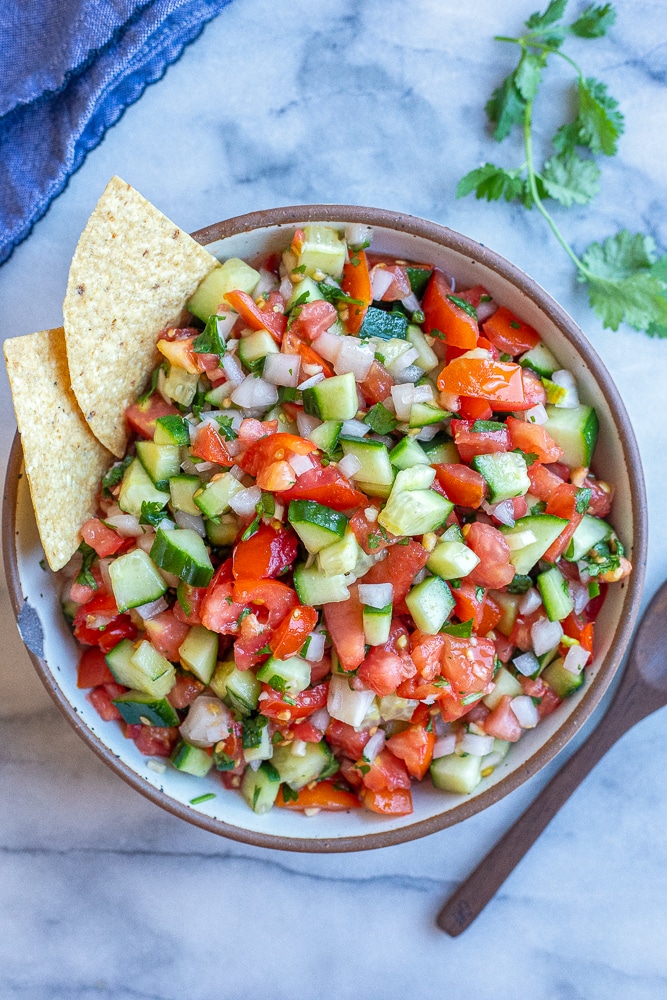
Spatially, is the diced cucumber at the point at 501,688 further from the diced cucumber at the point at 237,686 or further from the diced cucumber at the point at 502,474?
the diced cucumber at the point at 237,686

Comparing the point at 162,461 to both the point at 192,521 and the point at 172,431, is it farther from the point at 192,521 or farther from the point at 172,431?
the point at 192,521

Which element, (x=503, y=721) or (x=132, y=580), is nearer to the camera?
(x=132, y=580)

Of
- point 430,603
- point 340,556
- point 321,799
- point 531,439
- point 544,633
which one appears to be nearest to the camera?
point 340,556

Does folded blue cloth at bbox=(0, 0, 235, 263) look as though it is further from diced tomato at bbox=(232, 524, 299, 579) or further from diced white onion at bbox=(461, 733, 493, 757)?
diced white onion at bbox=(461, 733, 493, 757)

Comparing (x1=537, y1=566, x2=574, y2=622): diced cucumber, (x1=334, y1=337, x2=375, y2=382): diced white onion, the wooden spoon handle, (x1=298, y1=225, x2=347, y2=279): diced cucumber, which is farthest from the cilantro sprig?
the wooden spoon handle

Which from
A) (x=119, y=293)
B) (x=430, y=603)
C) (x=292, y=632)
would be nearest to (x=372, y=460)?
(x=430, y=603)

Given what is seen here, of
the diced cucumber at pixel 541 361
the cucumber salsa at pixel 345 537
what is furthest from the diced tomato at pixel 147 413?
the diced cucumber at pixel 541 361
